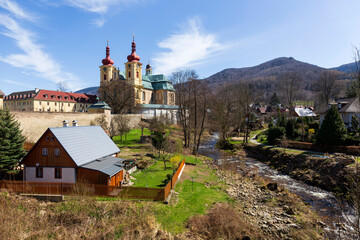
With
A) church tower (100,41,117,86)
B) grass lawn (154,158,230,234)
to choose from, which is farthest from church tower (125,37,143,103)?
grass lawn (154,158,230,234)

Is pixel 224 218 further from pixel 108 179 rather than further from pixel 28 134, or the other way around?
pixel 28 134

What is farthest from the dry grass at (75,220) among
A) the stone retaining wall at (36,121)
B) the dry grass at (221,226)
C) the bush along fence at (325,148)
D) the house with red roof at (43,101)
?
the house with red roof at (43,101)

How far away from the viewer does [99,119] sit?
39719mm

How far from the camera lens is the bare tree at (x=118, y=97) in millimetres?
55688

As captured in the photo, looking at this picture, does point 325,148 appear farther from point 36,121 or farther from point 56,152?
point 36,121

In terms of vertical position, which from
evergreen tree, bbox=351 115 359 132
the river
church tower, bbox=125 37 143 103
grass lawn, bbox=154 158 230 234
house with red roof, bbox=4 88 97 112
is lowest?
the river

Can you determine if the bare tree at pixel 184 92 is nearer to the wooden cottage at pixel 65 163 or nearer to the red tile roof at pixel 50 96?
the wooden cottage at pixel 65 163

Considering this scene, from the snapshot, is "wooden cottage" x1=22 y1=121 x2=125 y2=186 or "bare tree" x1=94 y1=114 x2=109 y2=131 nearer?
"wooden cottage" x1=22 y1=121 x2=125 y2=186

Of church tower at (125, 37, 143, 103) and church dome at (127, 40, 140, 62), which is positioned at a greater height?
church dome at (127, 40, 140, 62)

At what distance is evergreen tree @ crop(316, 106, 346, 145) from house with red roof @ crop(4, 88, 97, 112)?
6312cm

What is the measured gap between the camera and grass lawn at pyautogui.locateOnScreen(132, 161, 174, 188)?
670 inches

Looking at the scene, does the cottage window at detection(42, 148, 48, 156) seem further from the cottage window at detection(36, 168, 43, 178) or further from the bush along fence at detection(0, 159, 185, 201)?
the bush along fence at detection(0, 159, 185, 201)

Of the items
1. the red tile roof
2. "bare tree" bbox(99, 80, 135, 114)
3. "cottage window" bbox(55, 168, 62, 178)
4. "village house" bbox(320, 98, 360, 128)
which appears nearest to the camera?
"cottage window" bbox(55, 168, 62, 178)

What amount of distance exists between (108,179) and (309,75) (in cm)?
19467
